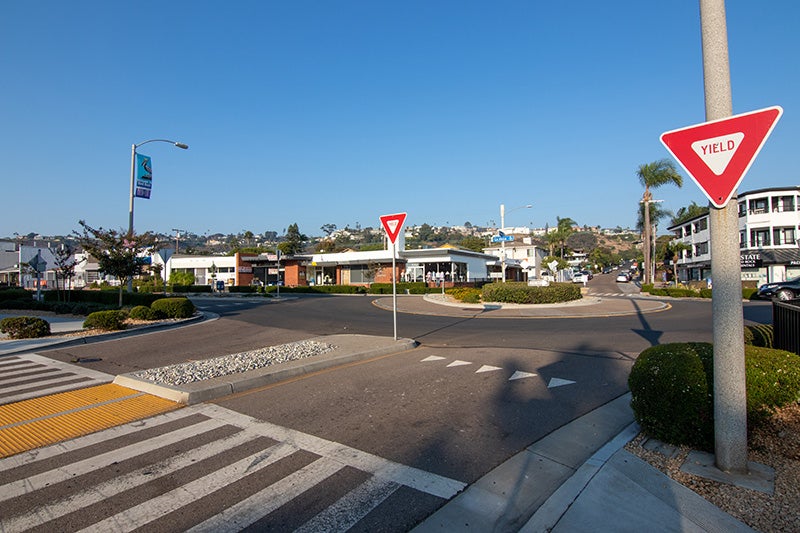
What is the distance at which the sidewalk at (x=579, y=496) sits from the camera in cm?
333

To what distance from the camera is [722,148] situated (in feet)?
12.6

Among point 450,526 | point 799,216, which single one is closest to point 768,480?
point 450,526

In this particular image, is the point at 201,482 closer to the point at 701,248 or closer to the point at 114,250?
the point at 114,250

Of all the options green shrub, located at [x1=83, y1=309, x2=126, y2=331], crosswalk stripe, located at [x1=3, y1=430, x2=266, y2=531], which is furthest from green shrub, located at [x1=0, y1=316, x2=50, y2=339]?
crosswalk stripe, located at [x1=3, y1=430, x2=266, y2=531]

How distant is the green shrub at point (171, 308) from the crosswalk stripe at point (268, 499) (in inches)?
657

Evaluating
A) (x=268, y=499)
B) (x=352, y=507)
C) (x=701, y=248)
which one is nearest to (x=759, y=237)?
(x=701, y=248)

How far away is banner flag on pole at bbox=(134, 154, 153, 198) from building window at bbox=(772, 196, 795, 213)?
183 feet

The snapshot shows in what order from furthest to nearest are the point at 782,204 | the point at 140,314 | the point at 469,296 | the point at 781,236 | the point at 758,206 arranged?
1. the point at 758,206
2. the point at 782,204
3. the point at 781,236
4. the point at 469,296
5. the point at 140,314

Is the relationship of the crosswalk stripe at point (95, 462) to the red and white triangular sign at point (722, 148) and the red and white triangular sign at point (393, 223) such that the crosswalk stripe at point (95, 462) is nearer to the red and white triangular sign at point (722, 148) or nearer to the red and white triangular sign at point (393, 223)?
the red and white triangular sign at point (722, 148)

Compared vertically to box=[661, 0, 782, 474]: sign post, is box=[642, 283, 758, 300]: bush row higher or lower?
lower

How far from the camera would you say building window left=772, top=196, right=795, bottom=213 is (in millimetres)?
45031

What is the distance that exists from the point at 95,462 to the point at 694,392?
610cm

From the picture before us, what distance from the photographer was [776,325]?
8.21 meters

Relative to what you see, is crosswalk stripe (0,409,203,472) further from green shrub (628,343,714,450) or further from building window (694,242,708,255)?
building window (694,242,708,255)
